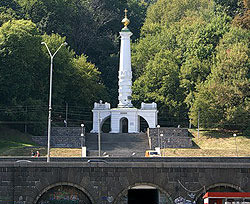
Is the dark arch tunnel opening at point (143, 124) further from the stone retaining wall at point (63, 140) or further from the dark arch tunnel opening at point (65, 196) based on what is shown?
the dark arch tunnel opening at point (65, 196)

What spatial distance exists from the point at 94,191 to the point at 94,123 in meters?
59.0

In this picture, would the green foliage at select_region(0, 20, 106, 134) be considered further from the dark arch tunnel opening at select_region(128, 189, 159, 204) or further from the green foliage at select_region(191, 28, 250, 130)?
the dark arch tunnel opening at select_region(128, 189, 159, 204)

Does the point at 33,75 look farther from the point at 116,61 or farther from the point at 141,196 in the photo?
the point at 141,196

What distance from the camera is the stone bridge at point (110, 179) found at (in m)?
46.3

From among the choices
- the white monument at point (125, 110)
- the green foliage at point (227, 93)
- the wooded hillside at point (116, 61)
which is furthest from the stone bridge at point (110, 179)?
the white monument at point (125, 110)

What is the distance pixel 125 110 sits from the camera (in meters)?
104

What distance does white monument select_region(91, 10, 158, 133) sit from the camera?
103750mm

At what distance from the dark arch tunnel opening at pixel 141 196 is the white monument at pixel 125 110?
4784 cm

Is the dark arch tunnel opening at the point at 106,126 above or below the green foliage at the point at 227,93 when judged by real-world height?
below

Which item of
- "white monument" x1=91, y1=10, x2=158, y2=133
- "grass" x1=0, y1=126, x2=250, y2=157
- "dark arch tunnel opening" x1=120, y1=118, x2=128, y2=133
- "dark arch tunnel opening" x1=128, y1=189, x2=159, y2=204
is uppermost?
"white monument" x1=91, y1=10, x2=158, y2=133

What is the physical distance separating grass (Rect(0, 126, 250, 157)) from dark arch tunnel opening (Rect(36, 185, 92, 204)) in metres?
37.6

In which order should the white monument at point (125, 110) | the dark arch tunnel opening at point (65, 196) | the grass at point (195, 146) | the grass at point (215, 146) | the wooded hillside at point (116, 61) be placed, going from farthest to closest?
1. the white monument at point (125, 110)
2. the wooded hillside at point (116, 61)
3. the grass at point (215, 146)
4. the grass at point (195, 146)
5. the dark arch tunnel opening at point (65, 196)

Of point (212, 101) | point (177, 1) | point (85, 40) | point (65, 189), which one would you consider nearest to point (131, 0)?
point (177, 1)

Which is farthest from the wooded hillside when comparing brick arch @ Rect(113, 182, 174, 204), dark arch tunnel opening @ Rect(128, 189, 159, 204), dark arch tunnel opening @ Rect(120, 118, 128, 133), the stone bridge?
brick arch @ Rect(113, 182, 174, 204)
